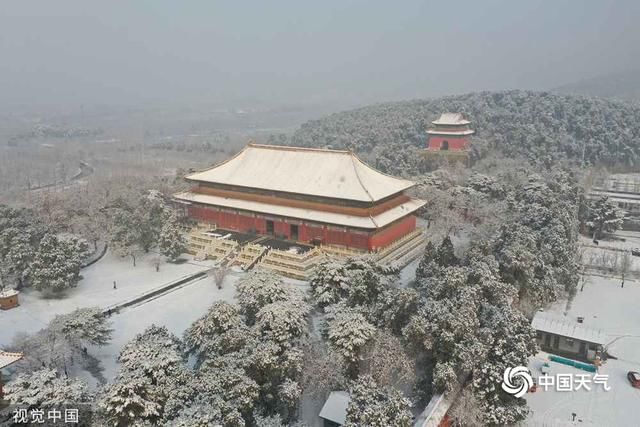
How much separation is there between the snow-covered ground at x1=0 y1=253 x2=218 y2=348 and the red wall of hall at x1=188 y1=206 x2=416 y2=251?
3589 millimetres

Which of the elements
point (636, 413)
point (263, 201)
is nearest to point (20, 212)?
point (263, 201)

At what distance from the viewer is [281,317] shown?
1722 centimetres

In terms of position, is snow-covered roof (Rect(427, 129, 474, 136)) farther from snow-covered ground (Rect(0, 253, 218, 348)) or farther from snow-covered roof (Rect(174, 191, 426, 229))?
snow-covered ground (Rect(0, 253, 218, 348))

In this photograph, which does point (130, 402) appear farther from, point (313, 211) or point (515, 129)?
point (515, 129)

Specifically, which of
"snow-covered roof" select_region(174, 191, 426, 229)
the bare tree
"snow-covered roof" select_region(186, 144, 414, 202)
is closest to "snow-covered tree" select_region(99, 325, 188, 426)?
"snow-covered roof" select_region(174, 191, 426, 229)

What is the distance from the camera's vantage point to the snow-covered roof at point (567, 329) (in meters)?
20.9

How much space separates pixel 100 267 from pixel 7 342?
28.6ft

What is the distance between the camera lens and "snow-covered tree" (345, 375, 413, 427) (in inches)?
527

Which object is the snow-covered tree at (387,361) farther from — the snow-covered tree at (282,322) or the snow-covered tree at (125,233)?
the snow-covered tree at (125,233)

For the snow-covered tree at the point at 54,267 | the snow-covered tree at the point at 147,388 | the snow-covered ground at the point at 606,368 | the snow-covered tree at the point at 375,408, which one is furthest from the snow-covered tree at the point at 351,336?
the snow-covered tree at the point at 54,267

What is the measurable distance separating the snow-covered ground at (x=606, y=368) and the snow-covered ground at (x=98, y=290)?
1769cm

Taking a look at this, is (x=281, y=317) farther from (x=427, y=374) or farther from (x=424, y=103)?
(x=424, y=103)

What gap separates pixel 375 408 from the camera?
13562 millimetres

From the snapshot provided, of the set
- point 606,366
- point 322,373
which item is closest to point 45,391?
point 322,373
